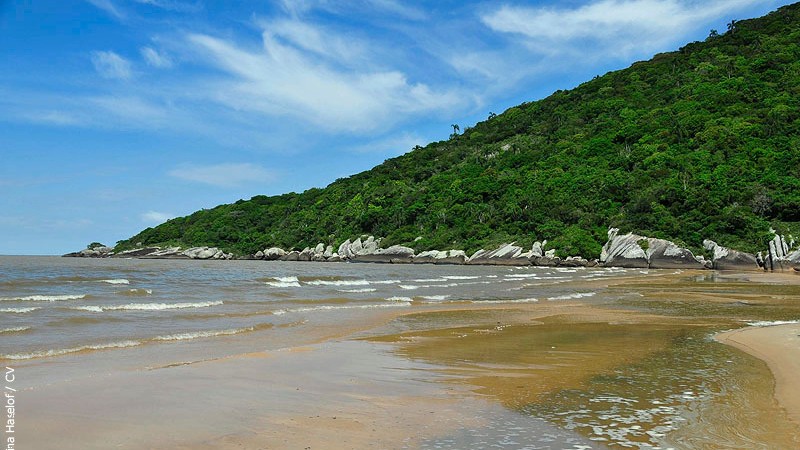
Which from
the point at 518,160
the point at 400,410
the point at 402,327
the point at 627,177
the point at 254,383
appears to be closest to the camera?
the point at 400,410

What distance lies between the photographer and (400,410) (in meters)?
6.62

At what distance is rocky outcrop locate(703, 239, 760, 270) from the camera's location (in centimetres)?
6200

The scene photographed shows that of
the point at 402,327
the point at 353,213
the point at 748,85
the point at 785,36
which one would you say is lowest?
the point at 402,327

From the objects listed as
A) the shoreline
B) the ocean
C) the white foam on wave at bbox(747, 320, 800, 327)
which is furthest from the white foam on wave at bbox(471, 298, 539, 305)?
the shoreline

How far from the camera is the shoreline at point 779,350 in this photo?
6.93 m

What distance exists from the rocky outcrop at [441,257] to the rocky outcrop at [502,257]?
2.67 meters

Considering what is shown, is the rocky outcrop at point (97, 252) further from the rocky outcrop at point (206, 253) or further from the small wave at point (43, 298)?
the small wave at point (43, 298)

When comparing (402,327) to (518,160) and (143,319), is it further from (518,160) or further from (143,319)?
(518,160)

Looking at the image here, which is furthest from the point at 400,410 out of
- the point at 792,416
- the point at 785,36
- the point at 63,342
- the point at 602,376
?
the point at 785,36

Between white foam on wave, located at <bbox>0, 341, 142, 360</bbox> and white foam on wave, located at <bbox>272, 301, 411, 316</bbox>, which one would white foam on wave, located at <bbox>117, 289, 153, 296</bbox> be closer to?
white foam on wave, located at <bbox>272, 301, 411, 316</bbox>

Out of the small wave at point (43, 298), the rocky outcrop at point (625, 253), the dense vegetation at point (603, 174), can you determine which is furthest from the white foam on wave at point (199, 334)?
the dense vegetation at point (603, 174)

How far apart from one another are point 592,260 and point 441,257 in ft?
80.6

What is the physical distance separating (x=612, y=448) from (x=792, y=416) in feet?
8.53

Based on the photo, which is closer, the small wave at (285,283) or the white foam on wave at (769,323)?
the white foam on wave at (769,323)
